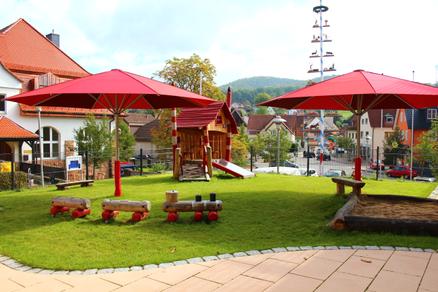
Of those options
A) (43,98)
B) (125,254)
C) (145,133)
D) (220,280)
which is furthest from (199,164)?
(145,133)

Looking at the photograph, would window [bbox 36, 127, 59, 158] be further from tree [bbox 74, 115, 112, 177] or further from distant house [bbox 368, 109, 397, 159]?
distant house [bbox 368, 109, 397, 159]

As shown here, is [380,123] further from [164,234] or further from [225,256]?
[225,256]

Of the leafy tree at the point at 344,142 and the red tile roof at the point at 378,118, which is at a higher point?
the red tile roof at the point at 378,118

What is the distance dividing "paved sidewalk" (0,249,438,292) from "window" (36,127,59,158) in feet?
73.5

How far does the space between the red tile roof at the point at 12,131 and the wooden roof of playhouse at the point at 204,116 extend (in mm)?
11198

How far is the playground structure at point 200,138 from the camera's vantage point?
1372 centimetres

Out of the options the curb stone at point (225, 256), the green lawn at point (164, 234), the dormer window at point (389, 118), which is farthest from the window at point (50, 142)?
the dormer window at point (389, 118)

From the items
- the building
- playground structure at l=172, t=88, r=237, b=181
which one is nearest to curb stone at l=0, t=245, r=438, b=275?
playground structure at l=172, t=88, r=237, b=181

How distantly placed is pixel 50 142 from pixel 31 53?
680cm

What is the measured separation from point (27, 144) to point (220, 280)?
883 inches

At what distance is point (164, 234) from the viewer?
613cm

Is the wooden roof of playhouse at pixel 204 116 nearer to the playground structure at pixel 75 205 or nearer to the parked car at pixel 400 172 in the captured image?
the playground structure at pixel 75 205

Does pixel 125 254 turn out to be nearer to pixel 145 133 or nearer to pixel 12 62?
pixel 12 62

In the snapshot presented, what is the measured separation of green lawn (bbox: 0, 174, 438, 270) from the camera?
5.20m
